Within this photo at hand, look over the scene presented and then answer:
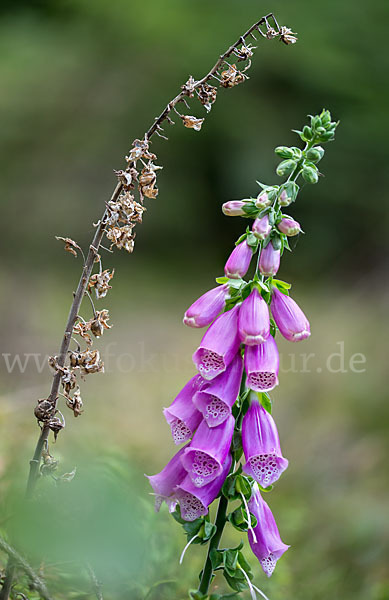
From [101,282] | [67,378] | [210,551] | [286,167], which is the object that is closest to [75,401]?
[67,378]

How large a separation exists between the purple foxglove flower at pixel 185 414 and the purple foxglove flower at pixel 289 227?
0.23 meters

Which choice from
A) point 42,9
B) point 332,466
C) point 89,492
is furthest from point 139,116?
point 89,492

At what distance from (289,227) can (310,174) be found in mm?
78

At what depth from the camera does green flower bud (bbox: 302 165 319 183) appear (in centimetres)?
75

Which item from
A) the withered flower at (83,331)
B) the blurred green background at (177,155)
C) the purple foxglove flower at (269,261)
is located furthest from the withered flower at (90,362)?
the blurred green background at (177,155)

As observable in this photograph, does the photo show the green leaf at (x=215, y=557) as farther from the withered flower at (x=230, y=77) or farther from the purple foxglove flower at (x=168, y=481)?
the withered flower at (x=230, y=77)

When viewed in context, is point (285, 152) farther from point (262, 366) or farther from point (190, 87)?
point (262, 366)

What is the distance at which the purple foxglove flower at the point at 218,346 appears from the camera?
30.1 inches

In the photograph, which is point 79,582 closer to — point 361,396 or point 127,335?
point 361,396

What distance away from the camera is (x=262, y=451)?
76cm

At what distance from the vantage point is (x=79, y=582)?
854 mm

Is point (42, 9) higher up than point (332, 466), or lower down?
higher up

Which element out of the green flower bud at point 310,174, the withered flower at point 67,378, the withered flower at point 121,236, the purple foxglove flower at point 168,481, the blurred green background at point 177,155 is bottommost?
the purple foxglove flower at point 168,481

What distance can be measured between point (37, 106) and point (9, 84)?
255 mm
